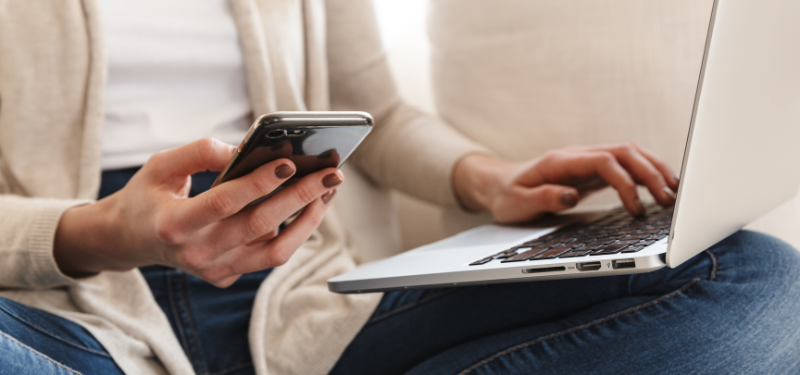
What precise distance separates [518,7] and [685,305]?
508mm

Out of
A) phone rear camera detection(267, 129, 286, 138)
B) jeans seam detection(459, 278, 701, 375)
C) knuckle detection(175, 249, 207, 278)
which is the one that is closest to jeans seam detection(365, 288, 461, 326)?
jeans seam detection(459, 278, 701, 375)

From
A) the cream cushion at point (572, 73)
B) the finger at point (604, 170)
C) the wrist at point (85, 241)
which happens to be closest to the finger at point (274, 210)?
the wrist at point (85, 241)

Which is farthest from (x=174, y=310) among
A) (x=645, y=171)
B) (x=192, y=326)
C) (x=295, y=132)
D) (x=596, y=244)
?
(x=645, y=171)

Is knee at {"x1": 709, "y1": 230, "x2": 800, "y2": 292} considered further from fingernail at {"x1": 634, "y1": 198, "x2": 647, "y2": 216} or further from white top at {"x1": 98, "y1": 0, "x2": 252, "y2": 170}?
white top at {"x1": 98, "y1": 0, "x2": 252, "y2": 170}

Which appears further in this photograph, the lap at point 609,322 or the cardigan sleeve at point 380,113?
the cardigan sleeve at point 380,113

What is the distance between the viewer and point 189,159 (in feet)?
1.52

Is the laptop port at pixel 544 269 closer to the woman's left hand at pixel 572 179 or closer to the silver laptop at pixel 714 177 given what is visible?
the silver laptop at pixel 714 177

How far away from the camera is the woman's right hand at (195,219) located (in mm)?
430

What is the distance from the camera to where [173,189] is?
0.49 m

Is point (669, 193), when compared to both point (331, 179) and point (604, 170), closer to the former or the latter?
point (604, 170)

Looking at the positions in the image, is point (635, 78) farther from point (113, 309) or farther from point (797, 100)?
point (113, 309)

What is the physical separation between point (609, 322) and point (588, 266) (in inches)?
6.5

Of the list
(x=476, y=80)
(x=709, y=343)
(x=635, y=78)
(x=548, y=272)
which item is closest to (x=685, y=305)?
(x=709, y=343)

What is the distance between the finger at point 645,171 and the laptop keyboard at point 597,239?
2 centimetres
